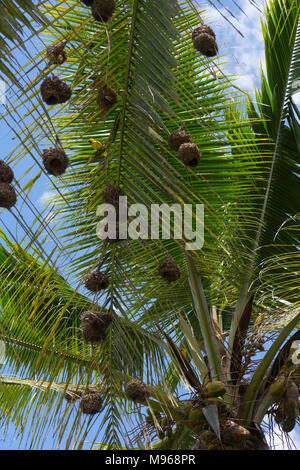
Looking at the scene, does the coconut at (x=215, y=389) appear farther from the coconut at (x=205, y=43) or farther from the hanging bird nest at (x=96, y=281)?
the coconut at (x=205, y=43)

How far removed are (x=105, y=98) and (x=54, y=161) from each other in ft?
2.50

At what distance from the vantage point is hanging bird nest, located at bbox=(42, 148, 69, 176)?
2035 mm

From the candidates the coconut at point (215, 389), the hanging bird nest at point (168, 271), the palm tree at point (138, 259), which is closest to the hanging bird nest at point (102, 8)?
the palm tree at point (138, 259)

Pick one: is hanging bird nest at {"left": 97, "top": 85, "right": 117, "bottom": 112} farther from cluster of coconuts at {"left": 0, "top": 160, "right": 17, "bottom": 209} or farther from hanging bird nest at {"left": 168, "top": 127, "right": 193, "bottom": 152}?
cluster of coconuts at {"left": 0, "top": 160, "right": 17, "bottom": 209}

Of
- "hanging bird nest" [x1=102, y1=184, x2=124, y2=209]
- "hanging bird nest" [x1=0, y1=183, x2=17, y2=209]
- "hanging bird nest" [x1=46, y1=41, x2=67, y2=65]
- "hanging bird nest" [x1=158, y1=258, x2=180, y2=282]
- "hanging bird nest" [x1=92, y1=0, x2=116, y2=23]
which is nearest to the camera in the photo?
"hanging bird nest" [x1=0, y1=183, x2=17, y2=209]

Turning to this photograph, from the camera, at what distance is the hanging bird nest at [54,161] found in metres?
2.04

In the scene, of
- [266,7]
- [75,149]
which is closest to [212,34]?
[75,149]

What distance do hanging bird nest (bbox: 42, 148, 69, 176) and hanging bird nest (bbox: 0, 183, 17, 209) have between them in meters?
0.25

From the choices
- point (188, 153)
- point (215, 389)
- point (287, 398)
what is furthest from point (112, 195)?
point (287, 398)

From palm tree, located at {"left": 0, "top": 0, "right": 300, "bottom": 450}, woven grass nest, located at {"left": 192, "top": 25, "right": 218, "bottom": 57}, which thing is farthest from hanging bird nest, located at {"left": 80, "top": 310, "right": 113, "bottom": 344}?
woven grass nest, located at {"left": 192, "top": 25, "right": 218, "bottom": 57}

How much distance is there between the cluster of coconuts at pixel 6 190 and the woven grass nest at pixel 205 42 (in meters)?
0.87

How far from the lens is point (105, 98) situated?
2.71 m

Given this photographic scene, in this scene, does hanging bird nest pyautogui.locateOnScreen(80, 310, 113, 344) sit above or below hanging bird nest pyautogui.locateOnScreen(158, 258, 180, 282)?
below

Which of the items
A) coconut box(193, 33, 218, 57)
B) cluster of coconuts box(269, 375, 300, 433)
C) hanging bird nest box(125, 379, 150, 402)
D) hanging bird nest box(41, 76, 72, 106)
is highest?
coconut box(193, 33, 218, 57)
